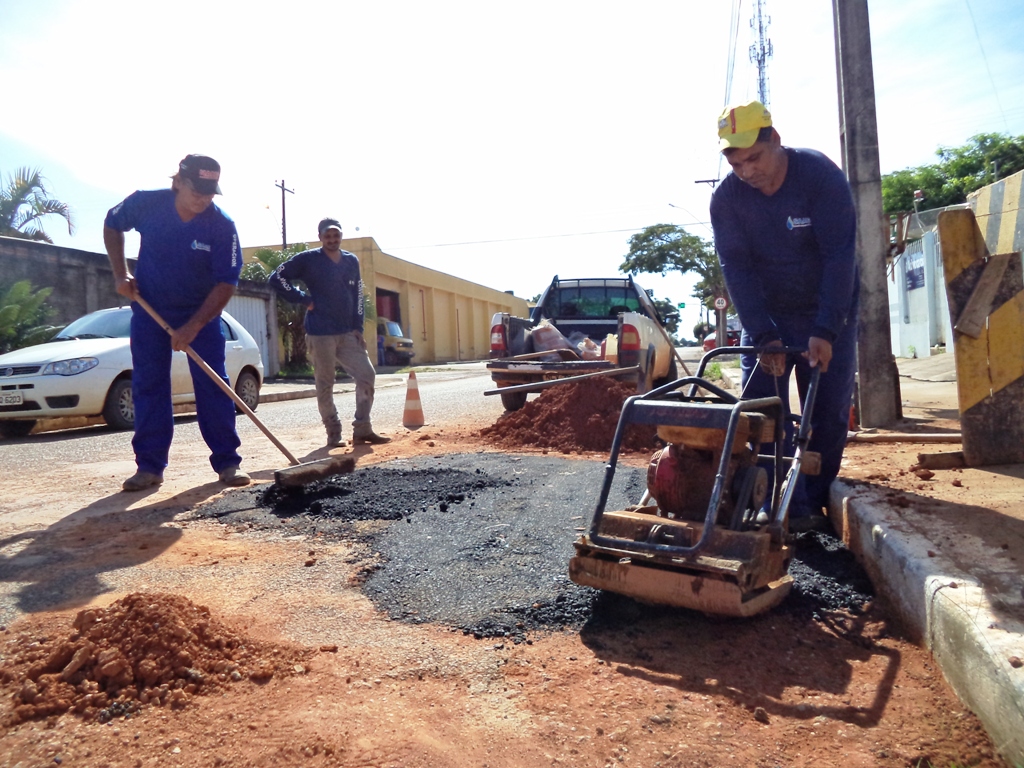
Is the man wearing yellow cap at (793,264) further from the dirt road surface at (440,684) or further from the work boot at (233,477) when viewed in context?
the work boot at (233,477)

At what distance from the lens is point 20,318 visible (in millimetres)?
13195

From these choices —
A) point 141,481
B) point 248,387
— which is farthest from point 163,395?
point 248,387

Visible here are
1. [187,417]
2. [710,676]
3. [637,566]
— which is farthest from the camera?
[187,417]

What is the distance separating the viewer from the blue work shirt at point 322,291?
716cm

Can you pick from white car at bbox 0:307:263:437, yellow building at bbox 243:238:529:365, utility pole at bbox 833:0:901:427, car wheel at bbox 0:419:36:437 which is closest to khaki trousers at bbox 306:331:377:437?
white car at bbox 0:307:263:437

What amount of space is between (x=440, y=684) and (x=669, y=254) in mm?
41306

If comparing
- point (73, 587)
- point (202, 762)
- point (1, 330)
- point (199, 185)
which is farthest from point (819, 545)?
point (1, 330)

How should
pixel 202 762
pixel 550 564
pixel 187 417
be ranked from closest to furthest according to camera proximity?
pixel 202 762 → pixel 550 564 → pixel 187 417

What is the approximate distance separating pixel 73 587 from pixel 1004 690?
10.3 feet

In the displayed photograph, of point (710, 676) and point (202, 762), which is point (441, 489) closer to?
point (710, 676)

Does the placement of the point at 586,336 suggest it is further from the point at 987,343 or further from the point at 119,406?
the point at 987,343

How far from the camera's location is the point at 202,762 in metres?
1.94

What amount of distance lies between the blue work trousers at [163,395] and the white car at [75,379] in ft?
10.6

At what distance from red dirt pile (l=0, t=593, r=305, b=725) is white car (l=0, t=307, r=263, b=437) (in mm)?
6327
